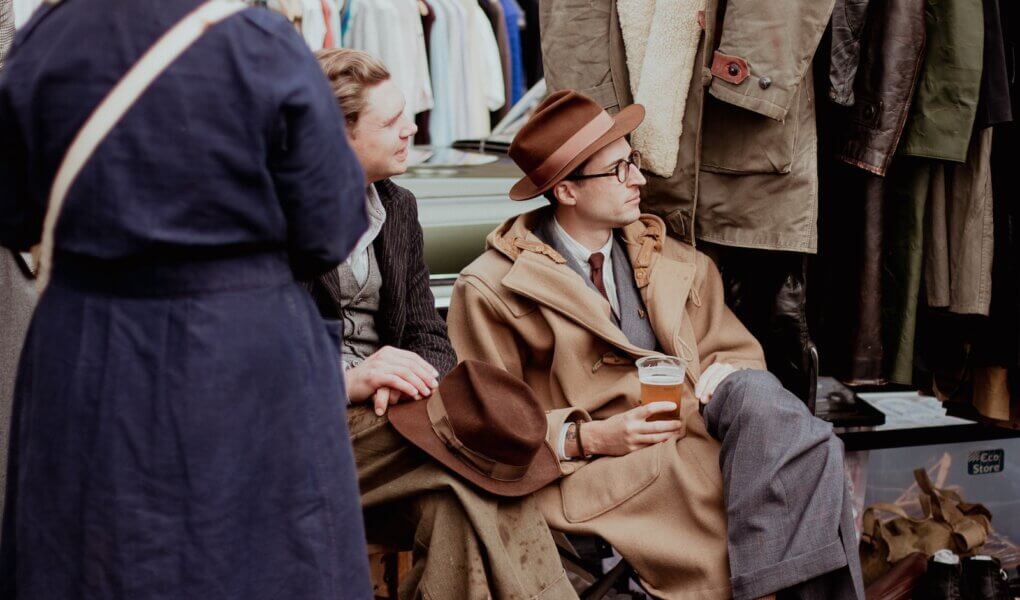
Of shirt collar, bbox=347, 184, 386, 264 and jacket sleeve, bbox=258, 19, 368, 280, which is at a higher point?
jacket sleeve, bbox=258, 19, 368, 280

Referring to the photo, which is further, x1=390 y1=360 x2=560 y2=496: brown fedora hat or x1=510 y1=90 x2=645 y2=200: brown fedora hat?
x1=510 y1=90 x2=645 y2=200: brown fedora hat

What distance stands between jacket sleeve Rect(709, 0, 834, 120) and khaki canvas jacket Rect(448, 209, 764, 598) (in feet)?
1.65

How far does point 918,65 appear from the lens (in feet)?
9.45

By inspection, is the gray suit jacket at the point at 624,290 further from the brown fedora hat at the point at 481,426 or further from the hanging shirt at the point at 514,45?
the hanging shirt at the point at 514,45

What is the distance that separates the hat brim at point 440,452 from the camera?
2502mm

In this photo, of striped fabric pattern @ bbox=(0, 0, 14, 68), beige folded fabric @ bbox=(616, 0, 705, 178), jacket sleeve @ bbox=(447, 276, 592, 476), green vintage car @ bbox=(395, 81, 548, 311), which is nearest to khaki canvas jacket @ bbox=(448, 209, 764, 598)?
jacket sleeve @ bbox=(447, 276, 592, 476)

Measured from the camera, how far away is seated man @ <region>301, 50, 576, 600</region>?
2471mm

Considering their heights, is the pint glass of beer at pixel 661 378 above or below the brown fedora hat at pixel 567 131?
below

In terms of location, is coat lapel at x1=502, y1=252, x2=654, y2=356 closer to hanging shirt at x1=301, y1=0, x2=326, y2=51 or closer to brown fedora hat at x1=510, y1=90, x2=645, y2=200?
brown fedora hat at x1=510, y1=90, x2=645, y2=200

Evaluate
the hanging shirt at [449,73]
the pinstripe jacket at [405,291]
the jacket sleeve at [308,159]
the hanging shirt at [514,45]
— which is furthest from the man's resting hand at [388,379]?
the hanging shirt at [514,45]

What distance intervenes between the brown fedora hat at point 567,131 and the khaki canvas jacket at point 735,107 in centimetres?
18

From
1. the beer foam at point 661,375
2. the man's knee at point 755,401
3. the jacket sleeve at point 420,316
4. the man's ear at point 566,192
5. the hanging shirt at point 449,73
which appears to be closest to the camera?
the man's knee at point 755,401

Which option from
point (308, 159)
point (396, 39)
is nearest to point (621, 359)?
point (308, 159)

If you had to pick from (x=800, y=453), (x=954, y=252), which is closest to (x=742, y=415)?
(x=800, y=453)
